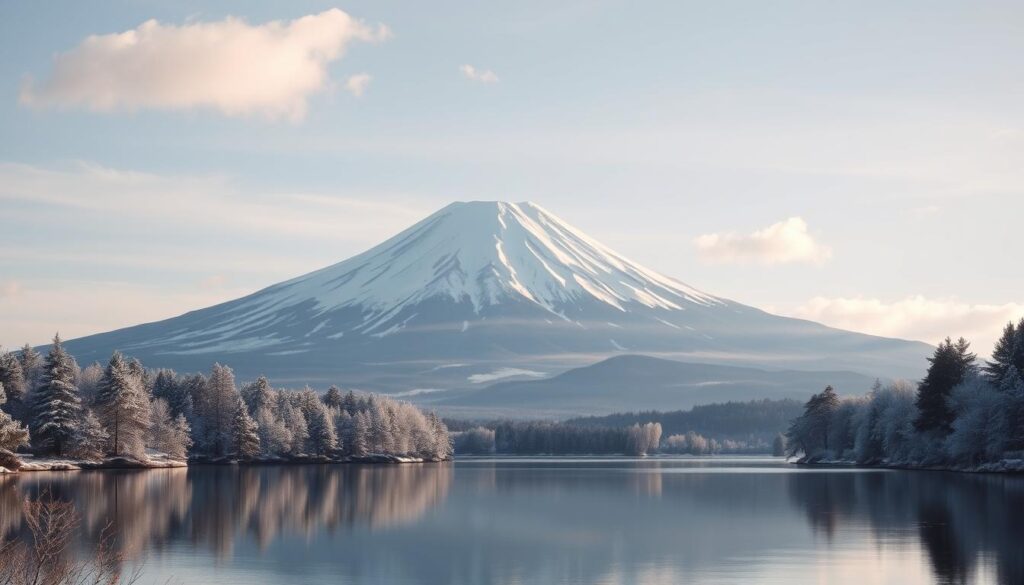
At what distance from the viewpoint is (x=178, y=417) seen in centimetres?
9531

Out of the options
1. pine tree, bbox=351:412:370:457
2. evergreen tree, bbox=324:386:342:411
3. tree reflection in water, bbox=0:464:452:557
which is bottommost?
tree reflection in water, bbox=0:464:452:557

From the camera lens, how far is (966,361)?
289 ft

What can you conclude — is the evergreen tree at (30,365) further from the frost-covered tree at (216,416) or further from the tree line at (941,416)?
the tree line at (941,416)

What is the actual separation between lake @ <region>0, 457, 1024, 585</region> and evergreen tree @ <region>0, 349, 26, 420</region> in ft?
69.0

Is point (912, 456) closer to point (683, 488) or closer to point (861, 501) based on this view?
point (683, 488)

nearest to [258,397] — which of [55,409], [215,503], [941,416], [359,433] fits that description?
[359,433]

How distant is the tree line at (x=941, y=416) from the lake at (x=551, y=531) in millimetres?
8673

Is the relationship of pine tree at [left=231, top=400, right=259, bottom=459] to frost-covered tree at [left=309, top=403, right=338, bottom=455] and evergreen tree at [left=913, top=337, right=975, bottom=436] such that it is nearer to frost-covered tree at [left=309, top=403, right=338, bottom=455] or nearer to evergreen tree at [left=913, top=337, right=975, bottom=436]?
frost-covered tree at [left=309, top=403, right=338, bottom=455]

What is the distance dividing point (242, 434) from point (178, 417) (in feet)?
18.1

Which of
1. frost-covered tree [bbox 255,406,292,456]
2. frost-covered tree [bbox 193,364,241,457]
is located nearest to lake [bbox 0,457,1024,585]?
frost-covered tree [bbox 193,364,241,457]

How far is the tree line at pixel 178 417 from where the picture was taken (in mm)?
78188

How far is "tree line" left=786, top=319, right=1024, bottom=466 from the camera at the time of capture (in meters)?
71.4

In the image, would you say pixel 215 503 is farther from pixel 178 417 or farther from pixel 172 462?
pixel 178 417

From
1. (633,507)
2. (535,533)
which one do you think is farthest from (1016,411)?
(535,533)
